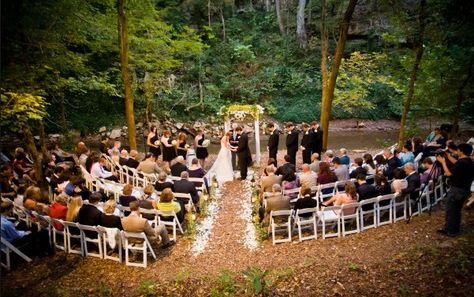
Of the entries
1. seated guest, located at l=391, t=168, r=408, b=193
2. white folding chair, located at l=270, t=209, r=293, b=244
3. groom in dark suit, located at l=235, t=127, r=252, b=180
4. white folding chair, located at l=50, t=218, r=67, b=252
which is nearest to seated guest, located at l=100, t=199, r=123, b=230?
white folding chair, located at l=50, t=218, r=67, b=252

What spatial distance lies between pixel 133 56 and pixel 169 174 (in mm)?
7329

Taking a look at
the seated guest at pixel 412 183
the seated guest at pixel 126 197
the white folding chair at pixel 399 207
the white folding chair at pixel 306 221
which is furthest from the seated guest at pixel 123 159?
the seated guest at pixel 412 183

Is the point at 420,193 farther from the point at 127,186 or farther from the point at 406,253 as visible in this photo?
the point at 127,186

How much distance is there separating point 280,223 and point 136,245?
3121mm

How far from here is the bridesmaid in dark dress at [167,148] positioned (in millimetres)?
12352

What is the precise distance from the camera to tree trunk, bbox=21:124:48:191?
7986 mm

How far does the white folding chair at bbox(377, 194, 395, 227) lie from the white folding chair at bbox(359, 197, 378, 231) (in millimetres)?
84

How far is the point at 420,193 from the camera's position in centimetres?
786

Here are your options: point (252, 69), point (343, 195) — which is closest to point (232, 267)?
point (343, 195)

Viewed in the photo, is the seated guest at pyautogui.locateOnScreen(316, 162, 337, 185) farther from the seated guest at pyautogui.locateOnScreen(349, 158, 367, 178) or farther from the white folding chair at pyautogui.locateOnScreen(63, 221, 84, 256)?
the white folding chair at pyautogui.locateOnScreen(63, 221, 84, 256)

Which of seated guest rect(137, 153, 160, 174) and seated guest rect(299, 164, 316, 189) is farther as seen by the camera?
seated guest rect(137, 153, 160, 174)

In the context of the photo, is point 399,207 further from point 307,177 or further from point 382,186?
point 307,177

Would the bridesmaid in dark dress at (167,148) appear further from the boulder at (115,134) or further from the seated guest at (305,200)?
the boulder at (115,134)

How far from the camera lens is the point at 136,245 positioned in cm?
700
